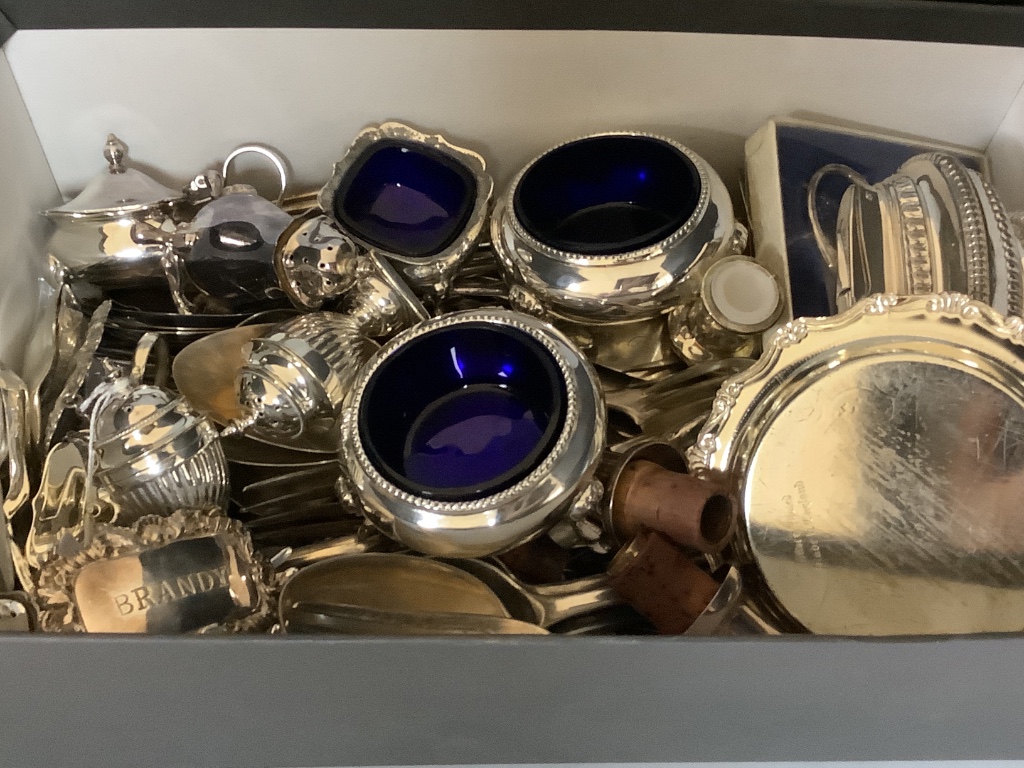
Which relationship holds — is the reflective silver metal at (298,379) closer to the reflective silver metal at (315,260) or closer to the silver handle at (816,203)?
the reflective silver metal at (315,260)

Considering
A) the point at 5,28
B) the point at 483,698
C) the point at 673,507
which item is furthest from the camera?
the point at 5,28

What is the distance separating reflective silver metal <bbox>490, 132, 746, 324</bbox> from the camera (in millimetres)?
480

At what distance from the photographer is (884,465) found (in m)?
0.45

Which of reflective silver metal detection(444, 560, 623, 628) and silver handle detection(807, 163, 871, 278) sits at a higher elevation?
silver handle detection(807, 163, 871, 278)

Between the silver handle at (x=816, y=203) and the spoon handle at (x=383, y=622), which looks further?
the silver handle at (x=816, y=203)

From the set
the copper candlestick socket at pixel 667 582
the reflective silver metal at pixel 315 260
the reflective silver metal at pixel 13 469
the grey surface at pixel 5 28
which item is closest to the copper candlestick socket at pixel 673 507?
the copper candlestick socket at pixel 667 582

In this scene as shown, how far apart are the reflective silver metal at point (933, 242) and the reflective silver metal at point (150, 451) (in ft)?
1.37

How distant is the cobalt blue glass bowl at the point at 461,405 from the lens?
45cm

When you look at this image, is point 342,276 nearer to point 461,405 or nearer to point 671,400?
point 461,405

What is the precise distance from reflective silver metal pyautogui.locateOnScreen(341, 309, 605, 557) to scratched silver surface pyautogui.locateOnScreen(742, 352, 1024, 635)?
11 cm

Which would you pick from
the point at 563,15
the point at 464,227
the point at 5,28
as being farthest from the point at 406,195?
the point at 5,28

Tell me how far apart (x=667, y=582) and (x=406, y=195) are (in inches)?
12.7

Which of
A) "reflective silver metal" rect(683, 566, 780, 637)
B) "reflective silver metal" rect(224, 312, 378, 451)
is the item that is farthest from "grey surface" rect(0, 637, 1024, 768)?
"reflective silver metal" rect(224, 312, 378, 451)

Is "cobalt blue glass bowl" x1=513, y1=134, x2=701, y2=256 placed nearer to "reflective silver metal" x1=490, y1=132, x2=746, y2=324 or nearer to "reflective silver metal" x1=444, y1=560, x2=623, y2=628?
Answer: "reflective silver metal" x1=490, y1=132, x2=746, y2=324
